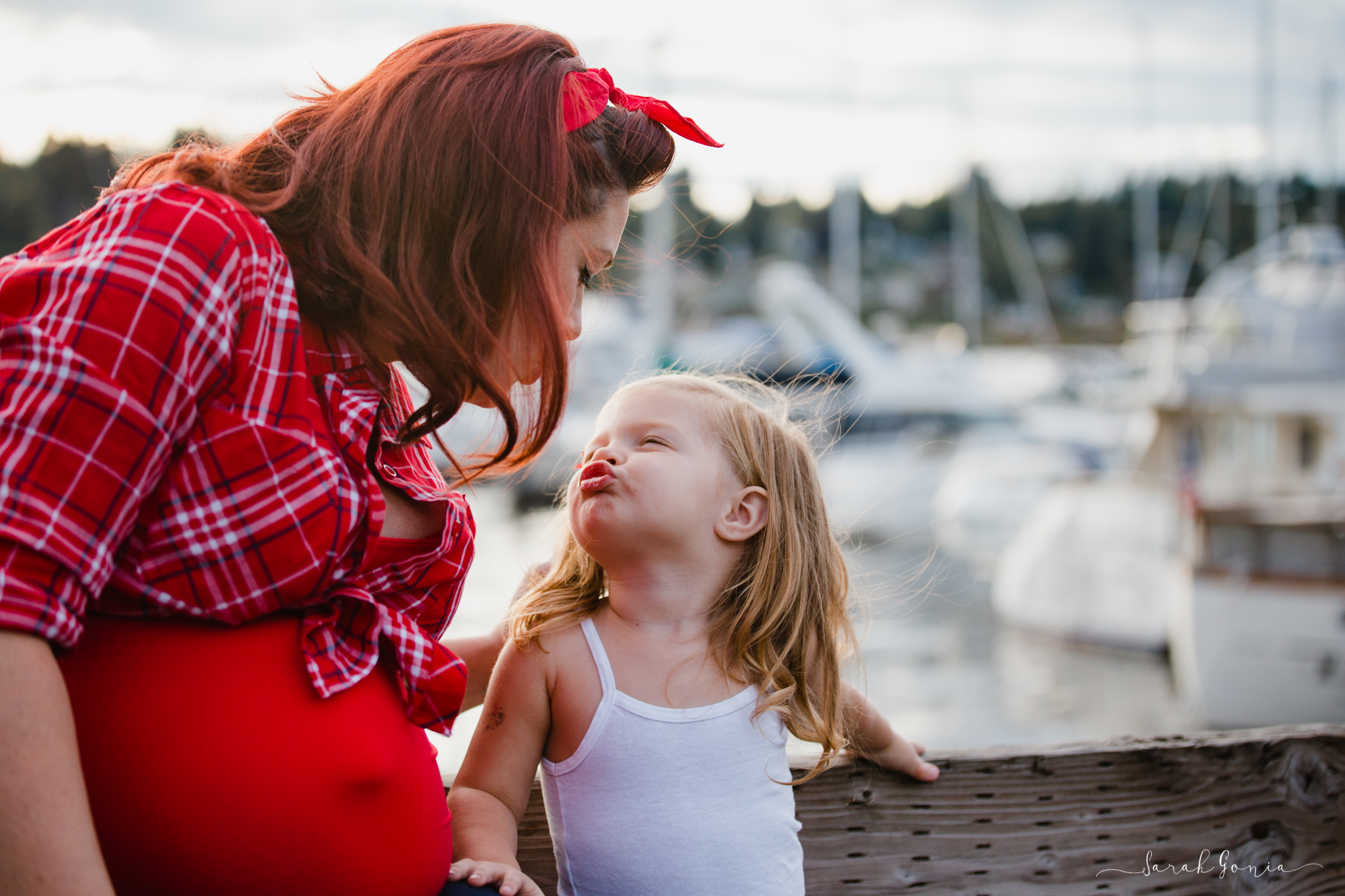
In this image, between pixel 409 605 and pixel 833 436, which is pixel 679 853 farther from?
pixel 833 436

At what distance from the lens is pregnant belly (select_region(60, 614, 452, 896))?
36.3 inches

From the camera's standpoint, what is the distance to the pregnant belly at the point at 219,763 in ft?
3.02

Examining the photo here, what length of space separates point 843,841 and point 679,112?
3.42 feet

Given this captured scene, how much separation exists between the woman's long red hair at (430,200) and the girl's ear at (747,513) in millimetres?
364

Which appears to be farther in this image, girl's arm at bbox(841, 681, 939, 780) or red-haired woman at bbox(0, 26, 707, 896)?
girl's arm at bbox(841, 681, 939, 780)

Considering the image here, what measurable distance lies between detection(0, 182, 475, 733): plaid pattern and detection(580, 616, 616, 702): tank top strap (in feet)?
0.75

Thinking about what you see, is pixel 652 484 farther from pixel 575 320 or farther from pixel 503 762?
pixel 503 762

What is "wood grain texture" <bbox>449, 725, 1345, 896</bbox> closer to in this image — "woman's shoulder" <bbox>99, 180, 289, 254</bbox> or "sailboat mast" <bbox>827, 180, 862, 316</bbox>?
"woman's shoulder" <bbox>99, 180, 289, 254</bbox>

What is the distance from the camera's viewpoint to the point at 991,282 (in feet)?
158

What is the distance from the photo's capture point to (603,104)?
1248 mm

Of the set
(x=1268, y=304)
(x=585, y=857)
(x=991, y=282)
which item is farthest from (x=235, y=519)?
(x=991, y=282)

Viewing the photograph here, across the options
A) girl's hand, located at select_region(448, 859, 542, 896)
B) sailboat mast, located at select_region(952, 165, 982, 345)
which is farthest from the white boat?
sailboat mast, located at select_region(952, 165, 982, 345)

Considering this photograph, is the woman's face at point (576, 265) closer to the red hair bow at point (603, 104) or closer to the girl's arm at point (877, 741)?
the red hair bow at point (603, 104)

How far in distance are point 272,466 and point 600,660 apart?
534 millimetres
